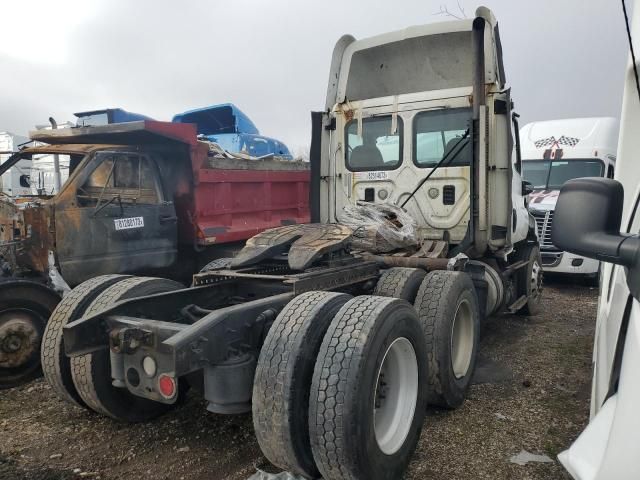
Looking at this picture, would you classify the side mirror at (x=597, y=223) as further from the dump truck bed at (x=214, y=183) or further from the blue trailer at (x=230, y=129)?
the blue trailer at (x=230, y=129)

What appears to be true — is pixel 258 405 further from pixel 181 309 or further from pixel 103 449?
pixel 103 449

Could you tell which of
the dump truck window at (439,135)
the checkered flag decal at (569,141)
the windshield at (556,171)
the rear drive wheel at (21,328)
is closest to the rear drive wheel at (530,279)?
the dump truck window at (439,135)

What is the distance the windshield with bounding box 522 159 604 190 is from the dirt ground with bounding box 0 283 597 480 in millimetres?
5741

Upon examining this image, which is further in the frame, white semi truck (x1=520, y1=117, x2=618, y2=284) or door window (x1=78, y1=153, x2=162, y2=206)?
white semi truck (x1=520, y1=117, x2=618, y2=284)

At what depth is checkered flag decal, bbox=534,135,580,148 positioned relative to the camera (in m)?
9.75

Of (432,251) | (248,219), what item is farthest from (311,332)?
(248,219)

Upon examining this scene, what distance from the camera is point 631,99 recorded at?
115 inches

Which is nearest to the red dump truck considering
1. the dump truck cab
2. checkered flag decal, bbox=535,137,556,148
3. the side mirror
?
the dump truck cab

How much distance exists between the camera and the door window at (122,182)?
5.78 metres

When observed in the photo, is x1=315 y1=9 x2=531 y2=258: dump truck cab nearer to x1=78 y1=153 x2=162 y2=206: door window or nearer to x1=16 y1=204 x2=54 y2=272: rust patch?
x1=78 y1=153 x2=162 y2=206: door window

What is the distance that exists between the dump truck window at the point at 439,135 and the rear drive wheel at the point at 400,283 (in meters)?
1.69

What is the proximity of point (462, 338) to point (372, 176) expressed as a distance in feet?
7.26

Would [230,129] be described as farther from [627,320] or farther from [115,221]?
[627,320]

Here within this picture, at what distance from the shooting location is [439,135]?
18.1 ft
